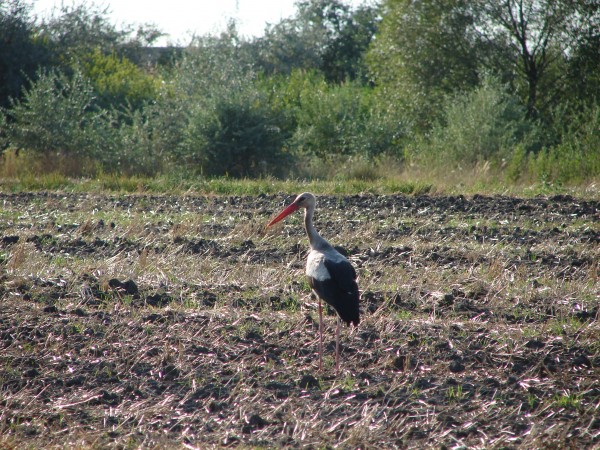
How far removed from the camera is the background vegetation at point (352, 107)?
18266mm

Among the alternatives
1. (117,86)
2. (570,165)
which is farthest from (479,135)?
(117,86)

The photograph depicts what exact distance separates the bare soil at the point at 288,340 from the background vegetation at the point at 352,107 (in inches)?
299

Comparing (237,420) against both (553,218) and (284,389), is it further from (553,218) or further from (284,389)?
(553,218)

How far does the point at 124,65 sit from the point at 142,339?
2867cm

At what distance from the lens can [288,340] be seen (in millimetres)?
6438

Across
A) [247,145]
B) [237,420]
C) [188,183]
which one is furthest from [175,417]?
[247,145]

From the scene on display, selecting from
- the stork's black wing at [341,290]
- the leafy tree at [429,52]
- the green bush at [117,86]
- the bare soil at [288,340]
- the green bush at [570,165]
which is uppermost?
the leafy tree at [429,52]

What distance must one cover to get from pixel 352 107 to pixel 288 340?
56.4 ft

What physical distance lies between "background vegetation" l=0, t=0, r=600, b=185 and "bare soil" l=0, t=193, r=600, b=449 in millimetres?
7589

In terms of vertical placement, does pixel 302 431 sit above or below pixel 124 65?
below

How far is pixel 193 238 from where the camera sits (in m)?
10.3

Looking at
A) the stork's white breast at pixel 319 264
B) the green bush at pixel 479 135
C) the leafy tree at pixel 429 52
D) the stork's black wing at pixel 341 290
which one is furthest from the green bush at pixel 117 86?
the stork's black wing at pixel 341 290

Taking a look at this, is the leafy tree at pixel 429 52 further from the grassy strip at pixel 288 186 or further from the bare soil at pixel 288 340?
the bare soil at pixel 288 340

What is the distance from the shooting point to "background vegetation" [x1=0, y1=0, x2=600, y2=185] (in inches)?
719
